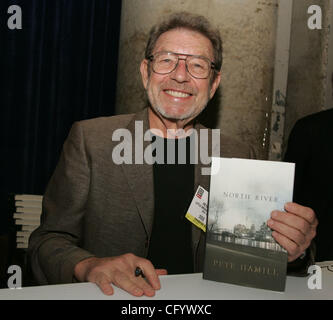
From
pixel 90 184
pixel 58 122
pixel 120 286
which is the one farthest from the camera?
pixel 58 122

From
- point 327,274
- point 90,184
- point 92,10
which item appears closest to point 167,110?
point 90,184

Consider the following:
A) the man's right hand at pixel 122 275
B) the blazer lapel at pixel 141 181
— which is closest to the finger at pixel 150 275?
the man's right hand at pixel 122 275

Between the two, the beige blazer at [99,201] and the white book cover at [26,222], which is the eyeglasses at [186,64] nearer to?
the beige blazer at [99,201]

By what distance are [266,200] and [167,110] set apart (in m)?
0.91

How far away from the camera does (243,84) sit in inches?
107

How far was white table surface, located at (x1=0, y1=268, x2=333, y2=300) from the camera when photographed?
964 millimetres

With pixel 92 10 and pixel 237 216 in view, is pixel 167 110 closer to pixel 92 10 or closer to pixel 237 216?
pixel 237 216

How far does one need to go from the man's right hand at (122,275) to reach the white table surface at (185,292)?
0.02 metres

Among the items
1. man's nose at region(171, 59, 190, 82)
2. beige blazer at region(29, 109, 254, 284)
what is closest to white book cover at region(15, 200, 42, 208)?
beige blazer at region(29, 109, 254, 284)

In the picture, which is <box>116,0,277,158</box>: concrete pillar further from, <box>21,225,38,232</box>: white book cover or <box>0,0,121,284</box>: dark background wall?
<box>21,225,38,232</box>: white book cover

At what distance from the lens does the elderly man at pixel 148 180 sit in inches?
64.7

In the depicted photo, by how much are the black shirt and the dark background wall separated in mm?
2140

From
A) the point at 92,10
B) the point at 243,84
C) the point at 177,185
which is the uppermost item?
the point at 92,10
